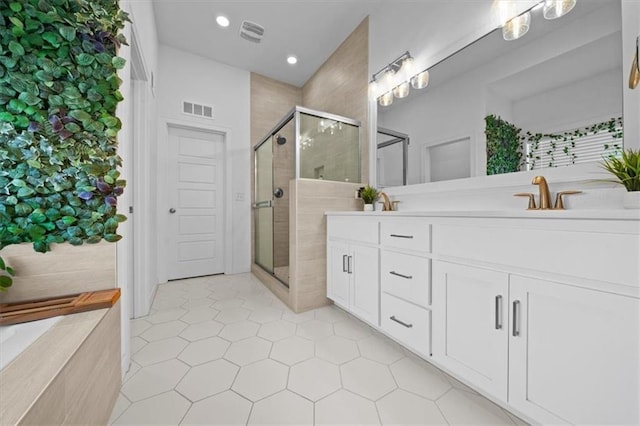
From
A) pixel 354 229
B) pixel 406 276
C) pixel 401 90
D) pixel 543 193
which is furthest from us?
pixel 401 90

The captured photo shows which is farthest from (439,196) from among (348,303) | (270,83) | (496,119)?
(270,83)

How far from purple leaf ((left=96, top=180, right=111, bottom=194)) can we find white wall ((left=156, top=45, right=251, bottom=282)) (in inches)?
76.3

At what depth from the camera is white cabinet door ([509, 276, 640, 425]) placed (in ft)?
2.21

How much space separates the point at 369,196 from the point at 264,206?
4.88 feet

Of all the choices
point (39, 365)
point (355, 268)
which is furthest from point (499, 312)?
point (39, 365)

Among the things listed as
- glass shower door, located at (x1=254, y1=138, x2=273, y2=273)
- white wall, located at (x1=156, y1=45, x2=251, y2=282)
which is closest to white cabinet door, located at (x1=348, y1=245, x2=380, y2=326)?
glass shower door, located at (x1=254, y1=138, x2=273, y2=273)

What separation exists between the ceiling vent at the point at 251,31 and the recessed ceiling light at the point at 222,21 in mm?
151

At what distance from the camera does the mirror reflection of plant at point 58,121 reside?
0.90 meters

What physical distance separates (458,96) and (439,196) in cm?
69

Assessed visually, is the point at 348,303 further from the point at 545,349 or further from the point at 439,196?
the point at 545,349

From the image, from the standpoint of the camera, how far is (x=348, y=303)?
5.87 ft

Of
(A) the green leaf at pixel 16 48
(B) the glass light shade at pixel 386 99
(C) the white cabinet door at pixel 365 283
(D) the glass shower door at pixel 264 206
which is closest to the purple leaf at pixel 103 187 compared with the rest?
(A) the green leaf at pixel 16 48

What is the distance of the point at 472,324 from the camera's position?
1019 millimetres

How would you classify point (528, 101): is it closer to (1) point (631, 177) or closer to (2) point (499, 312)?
(1) point (631, 177)
